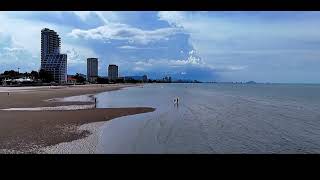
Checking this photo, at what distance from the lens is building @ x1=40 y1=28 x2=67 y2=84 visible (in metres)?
138
